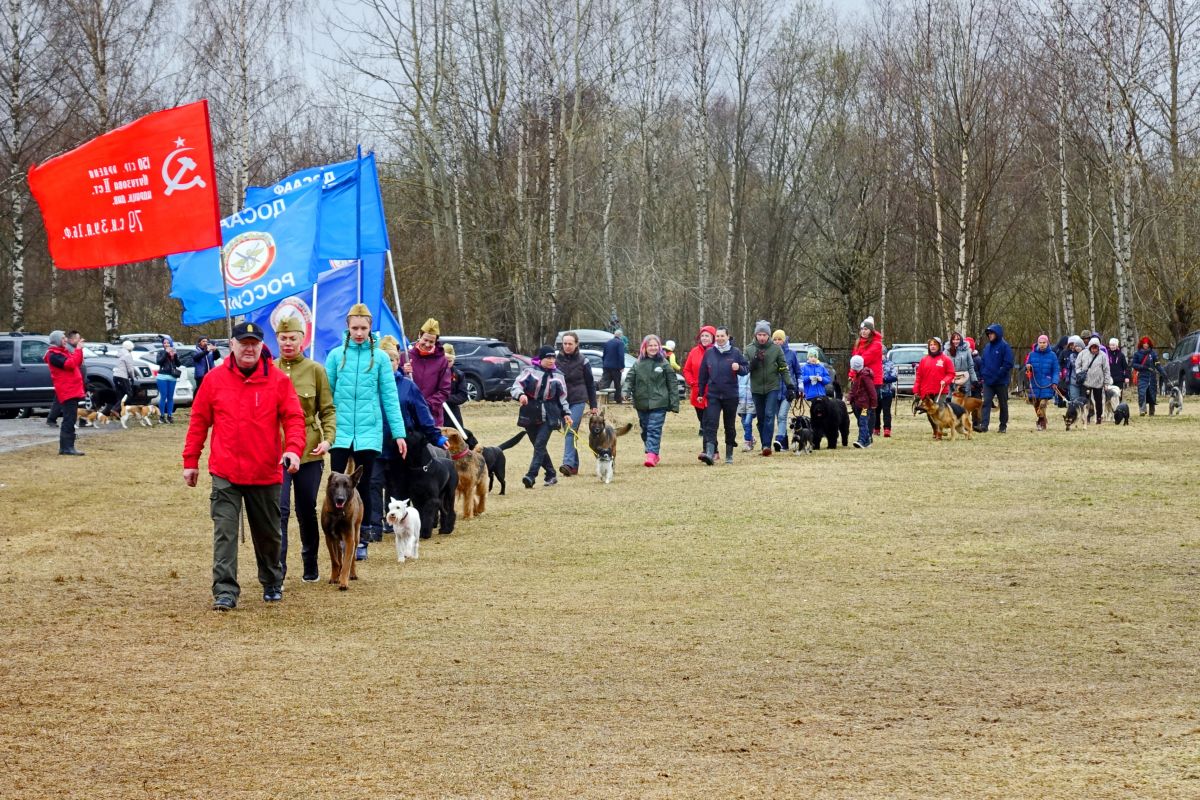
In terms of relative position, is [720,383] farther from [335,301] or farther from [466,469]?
[466,469]

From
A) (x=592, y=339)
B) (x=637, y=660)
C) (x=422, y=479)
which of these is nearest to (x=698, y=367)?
(x=422, y=479)

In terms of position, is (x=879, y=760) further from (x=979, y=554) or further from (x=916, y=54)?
(x=916, y=54)

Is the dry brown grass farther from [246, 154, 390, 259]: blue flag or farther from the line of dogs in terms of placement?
the line of dogs

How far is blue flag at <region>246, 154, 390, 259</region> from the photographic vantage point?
55.2ft

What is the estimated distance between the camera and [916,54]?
1686 inches

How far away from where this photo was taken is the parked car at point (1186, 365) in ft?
127

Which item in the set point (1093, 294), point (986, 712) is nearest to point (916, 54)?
point (1093, 294)

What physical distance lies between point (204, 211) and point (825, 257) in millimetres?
44557

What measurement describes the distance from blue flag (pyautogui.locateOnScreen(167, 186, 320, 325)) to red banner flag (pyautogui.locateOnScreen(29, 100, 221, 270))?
128 inches

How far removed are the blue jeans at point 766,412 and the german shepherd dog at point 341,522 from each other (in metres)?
11.9

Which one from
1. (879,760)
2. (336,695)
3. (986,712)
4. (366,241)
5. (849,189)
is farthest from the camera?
(849,189)

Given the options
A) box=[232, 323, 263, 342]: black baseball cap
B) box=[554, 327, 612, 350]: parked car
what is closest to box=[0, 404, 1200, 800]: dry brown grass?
→ box=[232, 323, 263, 342]: black baseball cap

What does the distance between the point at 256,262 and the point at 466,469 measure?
12.1 feet

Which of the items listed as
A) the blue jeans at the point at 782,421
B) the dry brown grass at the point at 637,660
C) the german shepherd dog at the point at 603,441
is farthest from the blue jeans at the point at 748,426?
the dry brown grass at the point at 637,660
